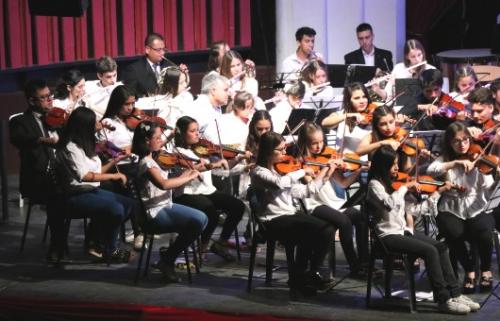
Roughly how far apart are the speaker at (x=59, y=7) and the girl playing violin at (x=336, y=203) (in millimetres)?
1730

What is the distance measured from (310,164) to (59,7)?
2015mm

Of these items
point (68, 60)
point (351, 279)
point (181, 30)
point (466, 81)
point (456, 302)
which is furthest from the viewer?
point (181, 30)

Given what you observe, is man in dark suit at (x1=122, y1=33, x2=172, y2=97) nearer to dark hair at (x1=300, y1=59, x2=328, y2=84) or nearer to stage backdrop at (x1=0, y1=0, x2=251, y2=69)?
dark hair at (x1=300, y1=59, x2=328, y2=84)

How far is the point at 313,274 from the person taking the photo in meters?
5.66

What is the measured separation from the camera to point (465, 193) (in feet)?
18.7

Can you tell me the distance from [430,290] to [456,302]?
0.48m

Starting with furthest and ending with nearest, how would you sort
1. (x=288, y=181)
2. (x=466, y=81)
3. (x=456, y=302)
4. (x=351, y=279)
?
1. (x=466, y=81)
2. (x=351, y=279)
3. (x=288, y=181)
4. (x=456, y=302)

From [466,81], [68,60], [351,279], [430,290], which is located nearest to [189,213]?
[351,279]

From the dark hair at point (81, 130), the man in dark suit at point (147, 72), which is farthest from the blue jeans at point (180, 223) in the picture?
the man in dark suit at point (147, 72)

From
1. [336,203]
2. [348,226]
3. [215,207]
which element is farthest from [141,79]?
[348,226]

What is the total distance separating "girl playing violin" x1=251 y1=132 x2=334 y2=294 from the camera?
5.57 m

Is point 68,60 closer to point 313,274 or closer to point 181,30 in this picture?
point 181,30

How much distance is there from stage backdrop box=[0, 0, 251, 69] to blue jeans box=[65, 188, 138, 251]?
11.6 feet

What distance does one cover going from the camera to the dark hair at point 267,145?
221 inches
